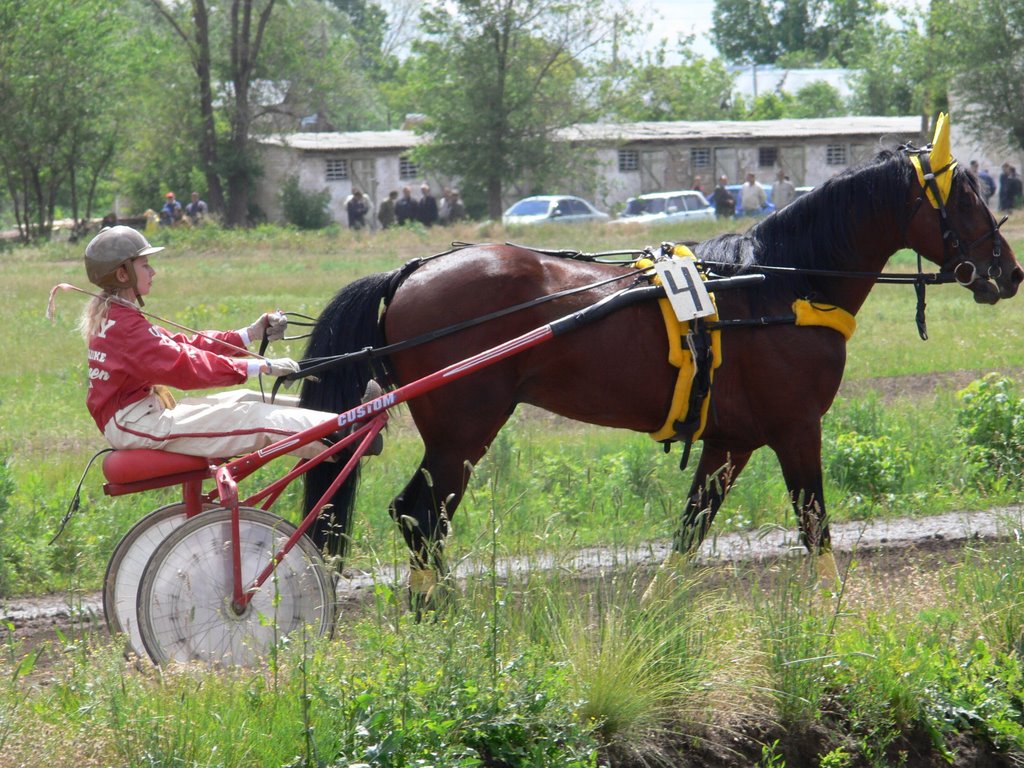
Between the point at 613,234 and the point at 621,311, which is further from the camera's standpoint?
the point at 613,234

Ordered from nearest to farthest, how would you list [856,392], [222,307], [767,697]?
[767,697] < [856,392] < [222,307]

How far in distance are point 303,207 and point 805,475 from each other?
41.4m

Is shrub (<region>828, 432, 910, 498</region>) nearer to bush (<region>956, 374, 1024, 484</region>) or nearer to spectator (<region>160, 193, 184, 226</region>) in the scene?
Result: bush (<region>956, 374, 1024, 484</region>)

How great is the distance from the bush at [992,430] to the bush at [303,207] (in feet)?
126

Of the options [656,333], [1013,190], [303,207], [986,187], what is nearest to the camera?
[656,333]

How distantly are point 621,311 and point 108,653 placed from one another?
2775 mm

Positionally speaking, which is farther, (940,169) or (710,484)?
A: (710,484)

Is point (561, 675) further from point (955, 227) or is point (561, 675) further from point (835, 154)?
point (835, 154)

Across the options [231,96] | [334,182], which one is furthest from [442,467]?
[334,182]

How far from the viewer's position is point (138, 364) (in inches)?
197

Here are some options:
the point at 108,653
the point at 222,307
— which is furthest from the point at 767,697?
the point at 222,307

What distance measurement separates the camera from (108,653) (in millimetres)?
4586

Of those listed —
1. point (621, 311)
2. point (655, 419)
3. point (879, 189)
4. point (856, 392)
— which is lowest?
point (856, 392)

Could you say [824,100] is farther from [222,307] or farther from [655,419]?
[655,419]
